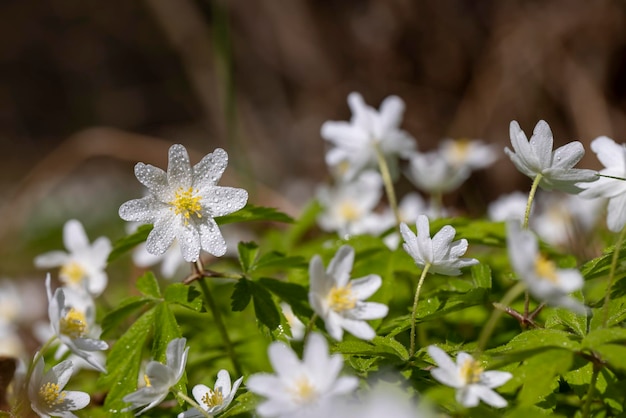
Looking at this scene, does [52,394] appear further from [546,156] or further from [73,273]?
[546,156]

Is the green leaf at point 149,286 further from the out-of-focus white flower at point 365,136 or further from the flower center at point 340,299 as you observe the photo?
the out-of-focus white flower at point 365,136

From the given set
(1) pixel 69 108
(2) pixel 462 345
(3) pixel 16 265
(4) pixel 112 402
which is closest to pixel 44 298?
(3) pixel 16 265

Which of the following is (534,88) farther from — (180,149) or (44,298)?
(180,149)

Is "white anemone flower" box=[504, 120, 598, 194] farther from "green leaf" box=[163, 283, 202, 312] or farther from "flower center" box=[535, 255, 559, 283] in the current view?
"green leaf" box=[163, 283, 202, 312]

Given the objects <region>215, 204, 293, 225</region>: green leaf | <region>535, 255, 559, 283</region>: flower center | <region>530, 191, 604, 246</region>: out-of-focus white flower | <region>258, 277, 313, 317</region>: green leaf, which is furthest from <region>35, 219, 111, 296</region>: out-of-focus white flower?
<region>530, 191, 604, 246</region>: out-of-focus white flower

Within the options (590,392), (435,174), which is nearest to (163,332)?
(590,392)

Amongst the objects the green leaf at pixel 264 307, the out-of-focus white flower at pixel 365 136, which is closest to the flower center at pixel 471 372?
the green leaf at pixel 264 307
